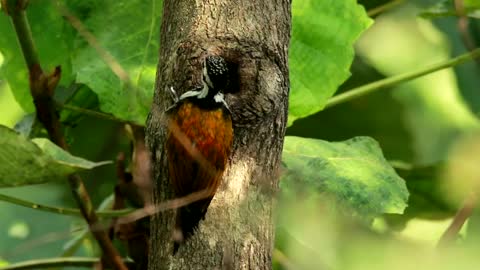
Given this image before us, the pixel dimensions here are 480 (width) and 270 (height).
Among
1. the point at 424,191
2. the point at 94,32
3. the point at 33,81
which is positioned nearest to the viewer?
the point at 33,81

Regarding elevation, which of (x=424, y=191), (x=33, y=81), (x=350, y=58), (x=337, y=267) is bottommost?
(x=424, y=191)

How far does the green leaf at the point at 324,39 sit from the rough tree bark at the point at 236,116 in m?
0.47

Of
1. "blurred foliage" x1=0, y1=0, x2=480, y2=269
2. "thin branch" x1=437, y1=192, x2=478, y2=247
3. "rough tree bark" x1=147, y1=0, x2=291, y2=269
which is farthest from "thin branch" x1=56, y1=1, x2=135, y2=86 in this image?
"thin branch" x1=437, y1=192, x2=478, y2=247

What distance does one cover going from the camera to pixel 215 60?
1.00 m

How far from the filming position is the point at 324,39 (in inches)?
61.9

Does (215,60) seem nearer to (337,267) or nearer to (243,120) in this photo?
(243,120)

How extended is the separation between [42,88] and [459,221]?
83 cm

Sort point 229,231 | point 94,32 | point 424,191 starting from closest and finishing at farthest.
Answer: point 229,231 → point 94,32 → point 424,191

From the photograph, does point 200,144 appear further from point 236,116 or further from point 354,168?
point 354,168

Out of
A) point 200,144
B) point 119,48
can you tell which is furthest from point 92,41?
point 200,144

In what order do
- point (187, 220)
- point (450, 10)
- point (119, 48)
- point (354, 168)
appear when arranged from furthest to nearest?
1. point (450, 10)
2. point (119, 48)
3. point (354, 168)
4. point (187, 220)

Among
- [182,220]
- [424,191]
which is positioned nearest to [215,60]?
[182,220]

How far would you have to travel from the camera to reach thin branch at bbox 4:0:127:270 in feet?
3.55

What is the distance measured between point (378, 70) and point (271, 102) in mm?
1132
